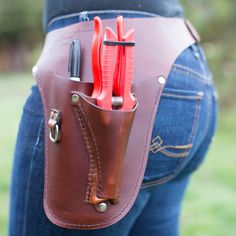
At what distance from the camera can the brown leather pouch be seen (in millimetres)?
914

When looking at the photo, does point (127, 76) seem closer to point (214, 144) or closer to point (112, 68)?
point (112, 68)

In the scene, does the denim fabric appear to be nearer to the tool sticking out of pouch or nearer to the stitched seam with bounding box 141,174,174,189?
the tool sticking out of pouch

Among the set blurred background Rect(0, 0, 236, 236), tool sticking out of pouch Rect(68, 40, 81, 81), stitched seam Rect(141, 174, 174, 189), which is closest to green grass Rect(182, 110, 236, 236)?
blurred background Rect(0, 0, 236, 236)

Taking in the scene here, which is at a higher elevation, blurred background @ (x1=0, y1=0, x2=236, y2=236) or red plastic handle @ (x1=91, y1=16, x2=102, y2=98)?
red plastic handle @ (x1=91, y1=16, x2=102, y2=98)

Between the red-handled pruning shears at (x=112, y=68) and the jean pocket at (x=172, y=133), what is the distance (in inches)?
5.1

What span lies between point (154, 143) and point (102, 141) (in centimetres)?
15

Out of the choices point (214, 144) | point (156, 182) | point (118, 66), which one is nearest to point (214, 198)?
point (214, 144)

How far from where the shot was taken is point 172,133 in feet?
3.43

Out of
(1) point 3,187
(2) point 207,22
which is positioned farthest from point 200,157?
(2) point 207,22

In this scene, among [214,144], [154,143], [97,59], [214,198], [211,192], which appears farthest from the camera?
[214,144]

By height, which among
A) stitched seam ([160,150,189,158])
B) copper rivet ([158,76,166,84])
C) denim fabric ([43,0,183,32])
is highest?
denim fabric ([43,0,183,32])

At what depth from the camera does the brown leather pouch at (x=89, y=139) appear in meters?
0.91

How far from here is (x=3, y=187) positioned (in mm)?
3740

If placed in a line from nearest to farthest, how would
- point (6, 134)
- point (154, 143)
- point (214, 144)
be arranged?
point (154, 143), point (214, 144), point (6, 134)
